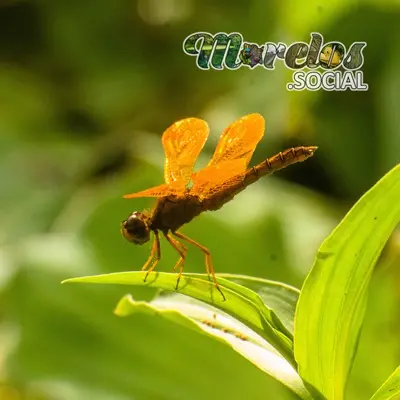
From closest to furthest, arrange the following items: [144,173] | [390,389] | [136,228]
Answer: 1. [390,389]
2. [136,228]
3. [144,173]

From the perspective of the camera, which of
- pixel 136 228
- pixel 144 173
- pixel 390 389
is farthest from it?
pixel 144 173

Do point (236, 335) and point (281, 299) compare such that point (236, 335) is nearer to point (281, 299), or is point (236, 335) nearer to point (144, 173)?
point (281, 299)

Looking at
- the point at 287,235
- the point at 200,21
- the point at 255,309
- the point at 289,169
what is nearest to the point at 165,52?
the point at 200,21

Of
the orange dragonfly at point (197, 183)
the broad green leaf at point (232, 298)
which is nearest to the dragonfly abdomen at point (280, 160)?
the orange dragonfly at point (197, 183)

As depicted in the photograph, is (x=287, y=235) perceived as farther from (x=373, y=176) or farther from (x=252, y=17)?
(x=252, y=17)

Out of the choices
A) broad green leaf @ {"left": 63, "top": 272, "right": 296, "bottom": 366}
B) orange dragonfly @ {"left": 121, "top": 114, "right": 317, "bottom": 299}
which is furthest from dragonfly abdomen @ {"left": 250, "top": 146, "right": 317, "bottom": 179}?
broad green leaf @ {"left": 63, "top": 272, "right": 296, "bottom": 366}

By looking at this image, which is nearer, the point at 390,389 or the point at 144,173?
the point at 390,389

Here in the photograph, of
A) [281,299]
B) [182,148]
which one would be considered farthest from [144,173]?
[281,299]

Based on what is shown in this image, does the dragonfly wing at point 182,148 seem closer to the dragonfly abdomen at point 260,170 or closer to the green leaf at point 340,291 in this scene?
the dragonfly abdomen at point 260,170
